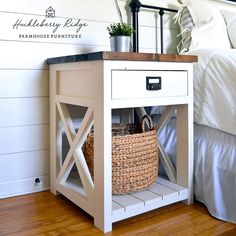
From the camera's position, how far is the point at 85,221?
1.31 metres

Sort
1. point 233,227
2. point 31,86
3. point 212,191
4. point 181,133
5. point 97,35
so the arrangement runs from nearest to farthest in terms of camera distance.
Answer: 1. point 233,227
2. point 212,191
3. point 181,133
4. point 31,86
5. point 97,35

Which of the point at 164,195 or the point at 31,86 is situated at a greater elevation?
the point at 31,86

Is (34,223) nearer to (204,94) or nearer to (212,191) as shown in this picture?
(212,191)

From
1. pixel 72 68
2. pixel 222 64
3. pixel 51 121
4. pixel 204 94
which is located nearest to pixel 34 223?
pixel 51 121

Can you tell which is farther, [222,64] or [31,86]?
[31,86]

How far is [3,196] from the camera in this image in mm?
1566

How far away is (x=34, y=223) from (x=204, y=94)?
3.08ft

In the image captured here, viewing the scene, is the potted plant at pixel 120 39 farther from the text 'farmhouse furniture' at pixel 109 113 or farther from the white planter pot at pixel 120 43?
the text 'farmhouse furniture' at pixel 109 113

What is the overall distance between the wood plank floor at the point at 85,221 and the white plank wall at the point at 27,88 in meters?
0.17

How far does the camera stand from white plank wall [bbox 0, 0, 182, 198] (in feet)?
5.09

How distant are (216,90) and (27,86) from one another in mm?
923

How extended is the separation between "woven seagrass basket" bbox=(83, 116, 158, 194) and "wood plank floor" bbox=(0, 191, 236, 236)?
0.46 feet

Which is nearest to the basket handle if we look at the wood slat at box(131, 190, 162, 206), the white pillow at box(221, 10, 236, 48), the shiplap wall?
the wood slat at box(131, 190, 162, 206)

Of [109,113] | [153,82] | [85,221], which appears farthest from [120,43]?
[85,221]
